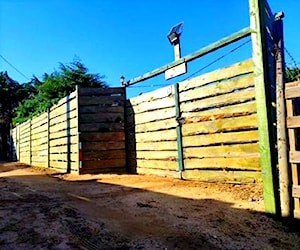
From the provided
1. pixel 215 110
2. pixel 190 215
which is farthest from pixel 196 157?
pixel 190 215

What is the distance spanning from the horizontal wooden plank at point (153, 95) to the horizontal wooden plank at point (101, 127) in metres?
0.69

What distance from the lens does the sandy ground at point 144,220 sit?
2.89 meters

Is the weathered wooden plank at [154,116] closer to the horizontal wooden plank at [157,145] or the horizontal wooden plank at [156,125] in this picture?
the horizontal wooden plank at [156,125]

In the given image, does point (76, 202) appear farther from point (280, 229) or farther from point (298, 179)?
point (298, 179)

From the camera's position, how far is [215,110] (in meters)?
5.71

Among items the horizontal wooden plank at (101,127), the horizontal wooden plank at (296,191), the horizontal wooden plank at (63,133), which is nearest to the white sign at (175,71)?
the horizontal wooden plank at (101,127)

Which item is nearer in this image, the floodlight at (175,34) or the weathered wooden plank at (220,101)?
the weathered wooden plank at (220,101)

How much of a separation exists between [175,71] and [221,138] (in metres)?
2.08

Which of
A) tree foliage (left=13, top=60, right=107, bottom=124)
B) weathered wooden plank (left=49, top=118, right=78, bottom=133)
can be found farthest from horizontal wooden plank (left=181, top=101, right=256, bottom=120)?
tree foliage (left=13, top=60, right=107, bottom=124)

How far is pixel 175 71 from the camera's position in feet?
22.6

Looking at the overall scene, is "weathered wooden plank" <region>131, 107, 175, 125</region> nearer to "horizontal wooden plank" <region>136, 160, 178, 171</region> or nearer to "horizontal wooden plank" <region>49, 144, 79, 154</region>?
"horizontal wooden plank" <region>136, 160, 178, 171</region>

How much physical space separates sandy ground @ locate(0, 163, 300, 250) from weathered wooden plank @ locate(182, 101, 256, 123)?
3.99 feet

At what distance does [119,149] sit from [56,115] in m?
3.28

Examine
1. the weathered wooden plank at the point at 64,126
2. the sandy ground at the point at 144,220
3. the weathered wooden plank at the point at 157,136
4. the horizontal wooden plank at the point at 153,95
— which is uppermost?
the horizontal wooden plank at the point at 153,95
